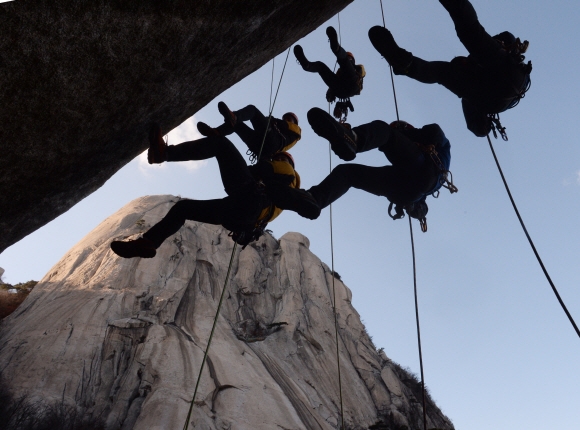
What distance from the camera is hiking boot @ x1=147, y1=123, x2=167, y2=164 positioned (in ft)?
15.8

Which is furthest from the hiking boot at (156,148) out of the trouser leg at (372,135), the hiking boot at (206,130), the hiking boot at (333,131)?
the trouser leg at (372,135)

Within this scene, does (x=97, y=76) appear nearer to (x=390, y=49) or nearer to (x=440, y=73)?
(x=390, y=49)

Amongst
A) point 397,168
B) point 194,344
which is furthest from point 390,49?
point 194,344

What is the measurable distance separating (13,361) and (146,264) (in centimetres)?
535

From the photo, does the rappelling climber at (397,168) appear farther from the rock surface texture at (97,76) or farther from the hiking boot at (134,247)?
the hiking boot at (134,247)

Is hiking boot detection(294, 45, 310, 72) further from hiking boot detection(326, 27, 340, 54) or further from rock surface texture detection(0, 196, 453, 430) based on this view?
rock surface texture detection(0, 196, 453, 430)

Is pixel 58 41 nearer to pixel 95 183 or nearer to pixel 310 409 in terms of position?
pixel 95 183

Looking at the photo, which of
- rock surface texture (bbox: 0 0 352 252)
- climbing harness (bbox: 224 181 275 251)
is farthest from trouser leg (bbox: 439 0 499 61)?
climbing harness (bbox: 224 181 275 251)

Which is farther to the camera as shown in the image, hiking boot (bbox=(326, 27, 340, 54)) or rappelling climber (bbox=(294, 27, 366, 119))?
rappelling climber (bbox=(294, 27, 366, 119))

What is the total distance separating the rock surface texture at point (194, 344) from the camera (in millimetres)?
9969

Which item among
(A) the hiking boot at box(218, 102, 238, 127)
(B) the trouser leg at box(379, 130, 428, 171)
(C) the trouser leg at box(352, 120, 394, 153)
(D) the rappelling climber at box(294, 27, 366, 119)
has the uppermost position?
(D) the rappelling climber at box(294, 27, 366, 119)

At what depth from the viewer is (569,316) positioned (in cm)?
385

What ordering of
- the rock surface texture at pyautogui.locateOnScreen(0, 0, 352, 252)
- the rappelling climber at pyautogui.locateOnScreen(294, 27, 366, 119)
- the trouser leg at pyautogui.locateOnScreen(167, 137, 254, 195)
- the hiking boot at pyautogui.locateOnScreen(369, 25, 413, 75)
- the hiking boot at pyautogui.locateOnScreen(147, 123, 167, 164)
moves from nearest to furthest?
1. the rock surface texture at pyautogui.locateOnScreen(0, 0, 352, 252)
2. the hiking boot at pyautogui.locateOnScreen(147, 123, 167, 164)
3. the trouser leg at pyautogui.locateOnScreen(167, 137, 254, 195)
4. the hiking boot at pyautogui.locateOnScreen(369, 25, 413, 75)
5. the rappelling climber at pyautogui.locateOnScreen(294, 27, 366, 119)

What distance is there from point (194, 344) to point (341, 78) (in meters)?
8.34
